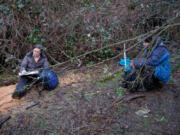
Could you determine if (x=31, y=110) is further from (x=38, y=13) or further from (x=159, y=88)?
(x=38, y=13)

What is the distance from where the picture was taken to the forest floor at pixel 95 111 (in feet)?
10.5

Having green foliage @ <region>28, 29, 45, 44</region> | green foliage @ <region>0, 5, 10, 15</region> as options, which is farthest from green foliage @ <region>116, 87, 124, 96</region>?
green foliage @ <region>0, 5, 10, 15</region>

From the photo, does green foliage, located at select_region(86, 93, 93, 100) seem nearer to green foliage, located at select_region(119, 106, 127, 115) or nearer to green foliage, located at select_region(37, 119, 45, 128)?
green foliage, located at select_region(119, 106, 127, 115)

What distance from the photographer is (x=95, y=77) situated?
5.32m

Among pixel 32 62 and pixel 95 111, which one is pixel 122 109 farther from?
pixel 32 62

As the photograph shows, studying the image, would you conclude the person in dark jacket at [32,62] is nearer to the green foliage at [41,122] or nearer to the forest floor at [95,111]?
the forest floor at [95,111]

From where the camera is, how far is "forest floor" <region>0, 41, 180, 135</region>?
126 inches

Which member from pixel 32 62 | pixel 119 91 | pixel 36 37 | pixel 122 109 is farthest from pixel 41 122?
pixel 36 37

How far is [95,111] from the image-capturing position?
3658mm

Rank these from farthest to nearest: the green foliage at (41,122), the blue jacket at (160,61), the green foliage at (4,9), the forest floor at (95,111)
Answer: the green foliage at (4,9) < the blue jacket at (160,61) < the green foliage at (41,122) < the forest floor at (95,111)

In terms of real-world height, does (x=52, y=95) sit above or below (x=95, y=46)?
below

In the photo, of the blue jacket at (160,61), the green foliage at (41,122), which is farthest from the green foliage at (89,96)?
the blue jacket at (160,61)

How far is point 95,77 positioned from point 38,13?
2952mm

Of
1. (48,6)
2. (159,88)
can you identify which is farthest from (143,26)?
(48,6)
